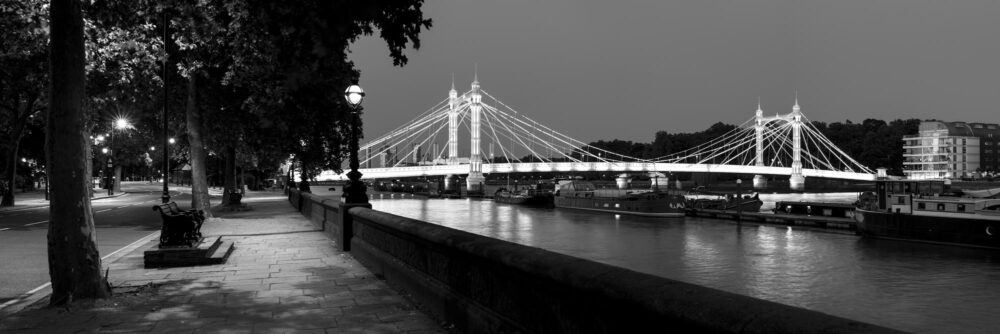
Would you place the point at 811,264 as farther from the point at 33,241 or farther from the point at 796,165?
the point at 796,165

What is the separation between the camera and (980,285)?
29219 millimetres

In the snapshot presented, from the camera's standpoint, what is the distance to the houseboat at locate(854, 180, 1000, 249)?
123 feet

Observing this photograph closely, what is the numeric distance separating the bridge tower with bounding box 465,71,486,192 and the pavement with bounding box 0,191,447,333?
90.7m

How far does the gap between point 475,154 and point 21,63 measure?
84548mm

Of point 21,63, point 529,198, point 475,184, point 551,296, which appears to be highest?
point 21,63

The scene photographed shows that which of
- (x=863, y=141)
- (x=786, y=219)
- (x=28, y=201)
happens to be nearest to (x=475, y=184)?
(x=786, y=219)

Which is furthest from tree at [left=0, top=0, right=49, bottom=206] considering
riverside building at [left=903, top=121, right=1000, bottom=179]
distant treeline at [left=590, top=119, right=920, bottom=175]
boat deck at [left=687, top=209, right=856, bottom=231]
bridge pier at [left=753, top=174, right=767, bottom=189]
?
riverside building at [left=903, top=121, right=1000, bottom=179]

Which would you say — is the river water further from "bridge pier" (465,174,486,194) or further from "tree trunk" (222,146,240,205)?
"bridge pier" (465,174,486,194)

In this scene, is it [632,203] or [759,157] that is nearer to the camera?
[632,203]

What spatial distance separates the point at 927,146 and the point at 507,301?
186026 millimetres

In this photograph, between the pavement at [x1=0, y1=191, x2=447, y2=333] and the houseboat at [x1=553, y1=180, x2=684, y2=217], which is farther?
the houseboat at [x1=553, y1=180, x2=684, y2=217]

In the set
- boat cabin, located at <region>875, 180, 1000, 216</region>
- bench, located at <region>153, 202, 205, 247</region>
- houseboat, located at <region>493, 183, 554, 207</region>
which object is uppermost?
bench, located at <region>153, 202, 205, 247</region>

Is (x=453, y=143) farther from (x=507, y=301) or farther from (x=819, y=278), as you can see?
(x=507, y=301)

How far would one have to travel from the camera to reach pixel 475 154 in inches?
4279
